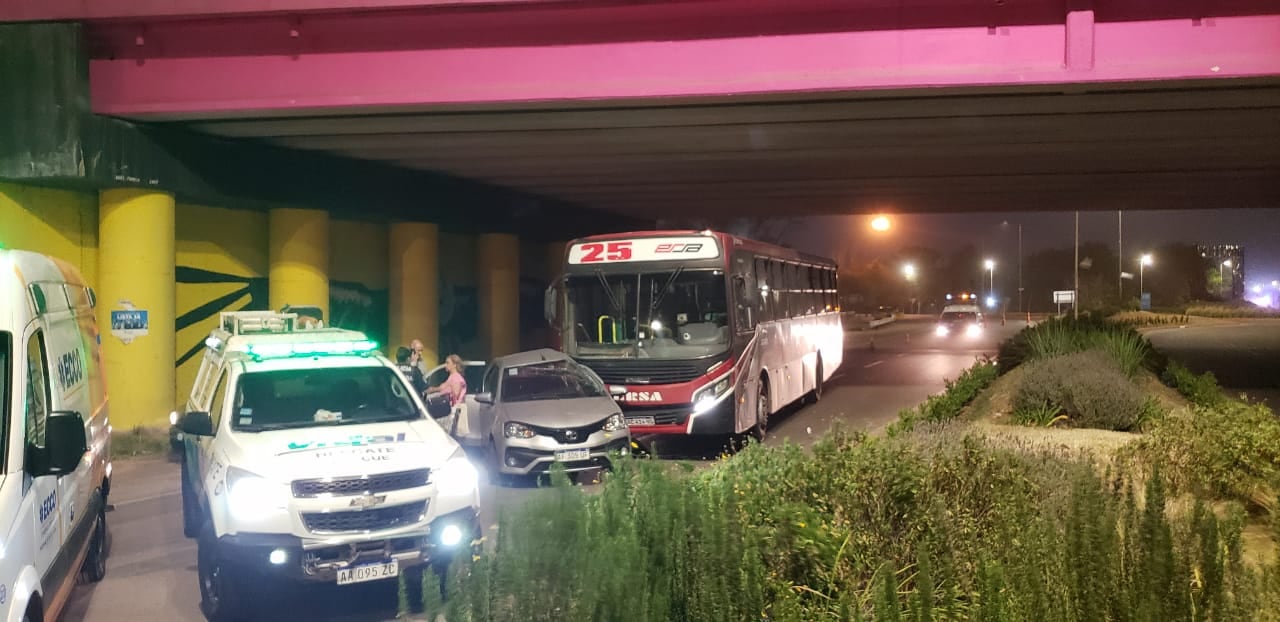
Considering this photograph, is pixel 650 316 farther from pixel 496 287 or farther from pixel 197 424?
pixel 496 287

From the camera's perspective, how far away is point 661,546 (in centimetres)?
491

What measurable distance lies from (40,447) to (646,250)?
10643 mm

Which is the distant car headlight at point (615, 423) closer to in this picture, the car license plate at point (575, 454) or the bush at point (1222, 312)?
the car license plate at point (575, 454)

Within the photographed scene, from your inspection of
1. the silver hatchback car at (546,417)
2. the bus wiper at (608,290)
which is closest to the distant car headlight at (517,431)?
the silver hatchback car at (546,417)

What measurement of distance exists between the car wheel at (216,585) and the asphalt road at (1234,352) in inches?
744

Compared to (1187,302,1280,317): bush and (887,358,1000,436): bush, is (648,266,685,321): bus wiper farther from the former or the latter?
(1187,302,1280,317): bush

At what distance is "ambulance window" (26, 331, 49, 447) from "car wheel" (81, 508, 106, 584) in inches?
90.1

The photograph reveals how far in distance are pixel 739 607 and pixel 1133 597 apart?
1659 mm

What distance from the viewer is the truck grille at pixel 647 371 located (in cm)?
1491

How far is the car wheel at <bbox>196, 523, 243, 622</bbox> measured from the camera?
7.37 metres

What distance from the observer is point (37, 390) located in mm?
6473

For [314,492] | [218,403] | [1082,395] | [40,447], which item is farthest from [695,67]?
[40,447]

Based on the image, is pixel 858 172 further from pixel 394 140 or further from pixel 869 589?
pixel 869 589

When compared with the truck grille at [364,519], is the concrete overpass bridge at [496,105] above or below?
above
